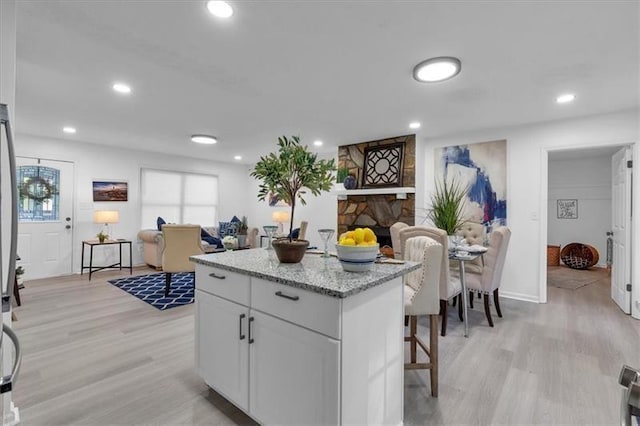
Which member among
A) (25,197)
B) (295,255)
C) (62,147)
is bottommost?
(295,255)

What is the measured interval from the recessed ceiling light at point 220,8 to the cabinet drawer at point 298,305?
5.27 ft

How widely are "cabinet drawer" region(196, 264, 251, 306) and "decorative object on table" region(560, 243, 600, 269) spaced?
726 cm

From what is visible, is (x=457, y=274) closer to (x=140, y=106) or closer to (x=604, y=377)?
(x=604, y=377)

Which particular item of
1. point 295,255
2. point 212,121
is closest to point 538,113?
point 295,255

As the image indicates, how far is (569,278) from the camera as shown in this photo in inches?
→ 212

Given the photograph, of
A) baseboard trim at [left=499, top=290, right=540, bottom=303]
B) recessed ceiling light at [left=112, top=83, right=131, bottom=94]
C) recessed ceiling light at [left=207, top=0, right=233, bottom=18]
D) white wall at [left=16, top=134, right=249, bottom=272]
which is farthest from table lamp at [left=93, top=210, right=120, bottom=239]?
baseboard trim at [left=499, top=290, right=540, bottom=303]

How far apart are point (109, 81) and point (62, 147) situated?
351cm

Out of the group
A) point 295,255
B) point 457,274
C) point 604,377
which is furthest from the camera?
point 457,274

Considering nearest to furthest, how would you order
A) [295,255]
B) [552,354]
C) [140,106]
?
[295,255] → [552,354] → [140,106]

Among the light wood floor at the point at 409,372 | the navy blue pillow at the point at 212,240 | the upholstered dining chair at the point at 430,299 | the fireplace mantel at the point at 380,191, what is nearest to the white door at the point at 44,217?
the light wood floor at the point at 409,372

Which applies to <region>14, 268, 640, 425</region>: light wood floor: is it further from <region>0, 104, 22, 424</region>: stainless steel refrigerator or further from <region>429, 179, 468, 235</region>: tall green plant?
<region>429, 179, 468, 235</region>: tall green plant

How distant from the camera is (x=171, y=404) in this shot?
6.22 ft

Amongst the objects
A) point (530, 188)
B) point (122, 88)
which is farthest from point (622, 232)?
point (122, 88)

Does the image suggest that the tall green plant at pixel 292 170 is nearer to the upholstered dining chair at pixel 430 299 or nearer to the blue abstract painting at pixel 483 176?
the upholstered dining chair at pixel 430 299
